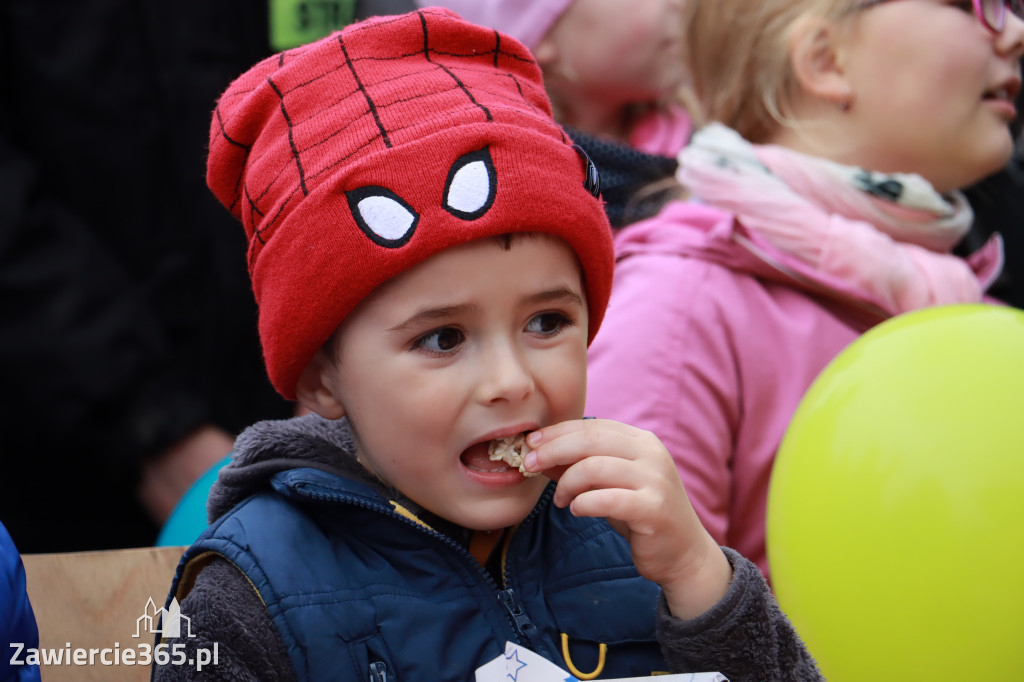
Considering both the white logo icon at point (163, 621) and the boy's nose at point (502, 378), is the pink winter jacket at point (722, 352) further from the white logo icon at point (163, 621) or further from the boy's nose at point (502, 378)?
the white logo icon at point (163, 621)

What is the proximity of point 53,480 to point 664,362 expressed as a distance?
1483 mm

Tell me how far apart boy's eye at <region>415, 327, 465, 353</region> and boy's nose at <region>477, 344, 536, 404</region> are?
0.16 feet

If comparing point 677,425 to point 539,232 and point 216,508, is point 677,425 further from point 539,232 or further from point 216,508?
point 216,508

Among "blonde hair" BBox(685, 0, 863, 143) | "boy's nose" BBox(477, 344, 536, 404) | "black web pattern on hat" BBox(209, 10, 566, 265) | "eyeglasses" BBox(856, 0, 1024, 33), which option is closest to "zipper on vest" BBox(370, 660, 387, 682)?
"boy's nose" BBox(477, 344, 536, 404)

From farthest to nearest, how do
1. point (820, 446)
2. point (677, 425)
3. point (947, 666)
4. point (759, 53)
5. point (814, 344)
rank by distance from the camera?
point (759, 53) < point (814, 344) < point (677, 425) < point (820, 446) < point (947, 666)

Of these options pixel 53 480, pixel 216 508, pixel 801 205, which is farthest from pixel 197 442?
pixel 801 205

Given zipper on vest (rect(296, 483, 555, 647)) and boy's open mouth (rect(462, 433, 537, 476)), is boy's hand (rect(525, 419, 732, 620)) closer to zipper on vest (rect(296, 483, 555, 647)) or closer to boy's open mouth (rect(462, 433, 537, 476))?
boy's open mouth (rect(462, 433, 537, 476))

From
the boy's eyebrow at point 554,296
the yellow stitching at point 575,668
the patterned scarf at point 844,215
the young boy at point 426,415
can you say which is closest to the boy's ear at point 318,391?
the young boy at point 426,415

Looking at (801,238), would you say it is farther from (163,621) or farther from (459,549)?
(163,621)

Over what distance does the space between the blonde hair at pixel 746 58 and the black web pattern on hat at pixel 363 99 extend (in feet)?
3.18

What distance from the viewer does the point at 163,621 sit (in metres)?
1.33

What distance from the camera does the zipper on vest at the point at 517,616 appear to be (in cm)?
134

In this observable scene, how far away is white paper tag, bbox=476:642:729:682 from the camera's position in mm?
1229

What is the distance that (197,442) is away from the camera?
2.36 meters
